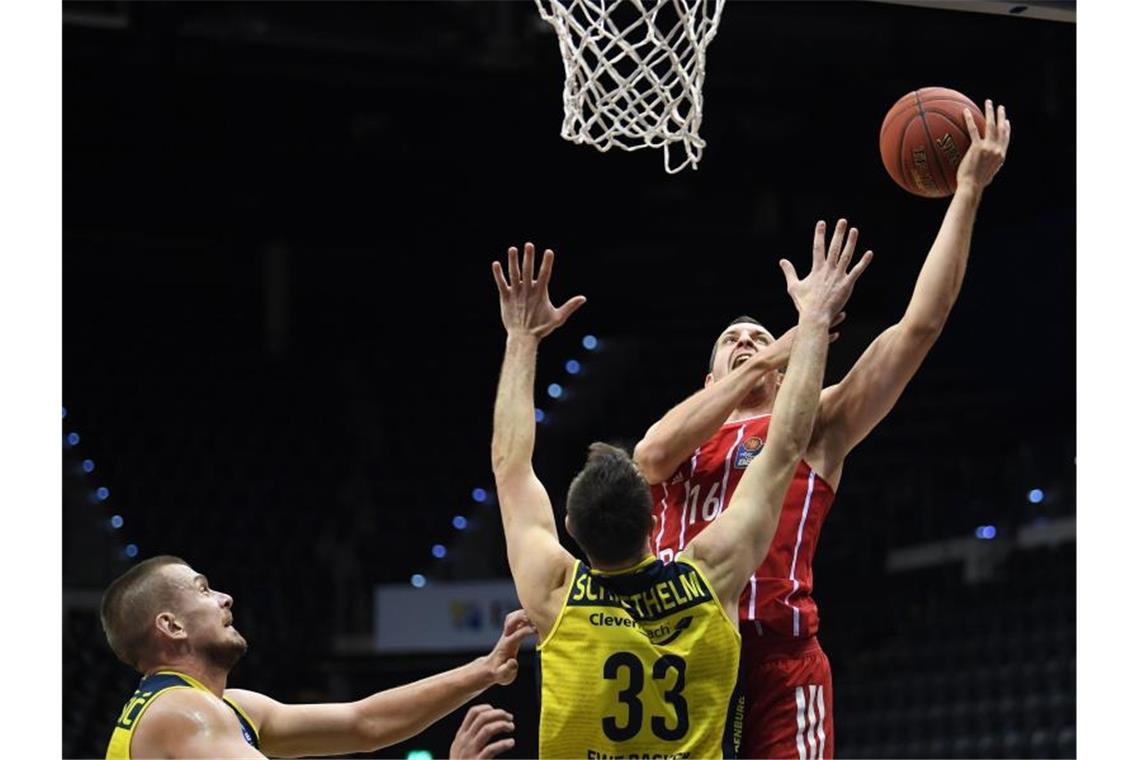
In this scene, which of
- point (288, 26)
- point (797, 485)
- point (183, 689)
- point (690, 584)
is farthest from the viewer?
point (288, 26)

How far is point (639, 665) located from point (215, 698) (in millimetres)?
1086

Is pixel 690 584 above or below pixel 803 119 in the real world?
below

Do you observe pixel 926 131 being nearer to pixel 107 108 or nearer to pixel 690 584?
pixel 690 584

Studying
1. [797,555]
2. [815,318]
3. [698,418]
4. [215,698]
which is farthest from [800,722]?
[215,698]

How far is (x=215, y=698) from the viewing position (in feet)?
13.2

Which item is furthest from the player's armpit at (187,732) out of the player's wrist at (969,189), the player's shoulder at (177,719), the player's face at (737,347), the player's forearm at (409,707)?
the player's wrist at (969,189)

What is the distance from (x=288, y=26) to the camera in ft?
38.6

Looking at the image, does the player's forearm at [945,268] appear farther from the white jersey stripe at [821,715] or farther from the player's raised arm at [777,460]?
the white jersey stripe at [821,715]

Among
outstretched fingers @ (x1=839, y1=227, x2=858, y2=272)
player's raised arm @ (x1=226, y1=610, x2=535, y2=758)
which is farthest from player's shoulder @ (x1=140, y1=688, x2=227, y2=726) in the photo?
outstretched fingers @ (x1=839, y1=227, x2=858, y2=272)

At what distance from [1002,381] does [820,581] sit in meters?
2.19

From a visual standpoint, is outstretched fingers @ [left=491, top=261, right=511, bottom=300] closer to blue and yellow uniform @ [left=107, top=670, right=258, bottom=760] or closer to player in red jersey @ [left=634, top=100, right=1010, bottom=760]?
player in red jersey @ [left=634, top=100, right=1010, bottom=760]

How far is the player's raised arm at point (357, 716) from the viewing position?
4316 mm
